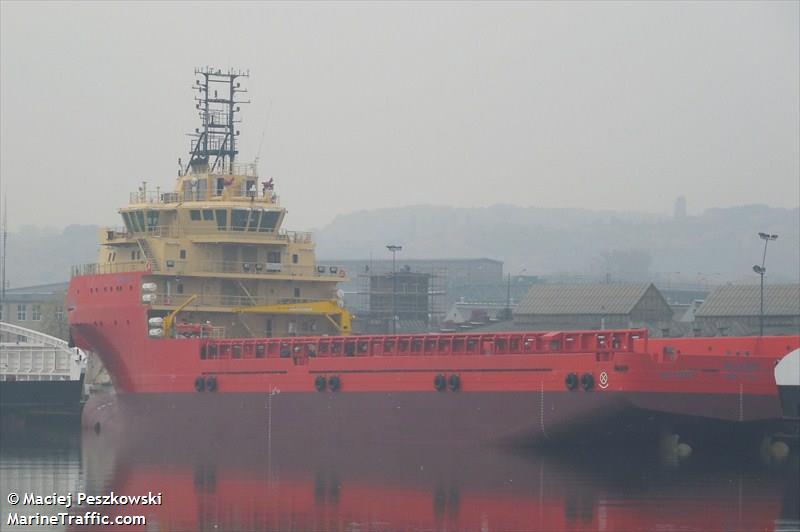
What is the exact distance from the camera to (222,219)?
49750 mm

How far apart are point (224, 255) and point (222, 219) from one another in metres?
1.12

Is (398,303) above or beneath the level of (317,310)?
above

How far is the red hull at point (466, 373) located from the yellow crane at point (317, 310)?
2.41 m

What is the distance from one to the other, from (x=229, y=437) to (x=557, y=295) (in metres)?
38.2

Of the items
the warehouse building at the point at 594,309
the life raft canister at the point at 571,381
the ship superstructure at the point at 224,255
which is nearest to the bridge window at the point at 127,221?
the ship superstructure at the point at 224,255

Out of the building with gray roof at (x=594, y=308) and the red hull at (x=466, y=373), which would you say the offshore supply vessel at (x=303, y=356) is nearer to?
the red hull at (x=466, y=373)

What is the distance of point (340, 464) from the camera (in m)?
39.1

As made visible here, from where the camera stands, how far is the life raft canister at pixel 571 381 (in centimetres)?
3909

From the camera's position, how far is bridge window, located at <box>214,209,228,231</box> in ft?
163

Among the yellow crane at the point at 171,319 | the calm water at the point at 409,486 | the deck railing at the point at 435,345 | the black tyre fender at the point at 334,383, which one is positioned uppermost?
the yellow crane at the point at 171,319

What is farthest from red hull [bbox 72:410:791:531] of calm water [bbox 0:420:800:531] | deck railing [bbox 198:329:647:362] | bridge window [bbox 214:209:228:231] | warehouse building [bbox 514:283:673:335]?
warehouse building [bbox 514:283:673:335]

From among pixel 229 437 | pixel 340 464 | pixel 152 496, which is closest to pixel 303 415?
pixel 229 437

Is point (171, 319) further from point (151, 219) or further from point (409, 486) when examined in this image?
point (409, 486)

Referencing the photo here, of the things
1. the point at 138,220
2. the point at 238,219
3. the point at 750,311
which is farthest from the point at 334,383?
the point at 750,311
